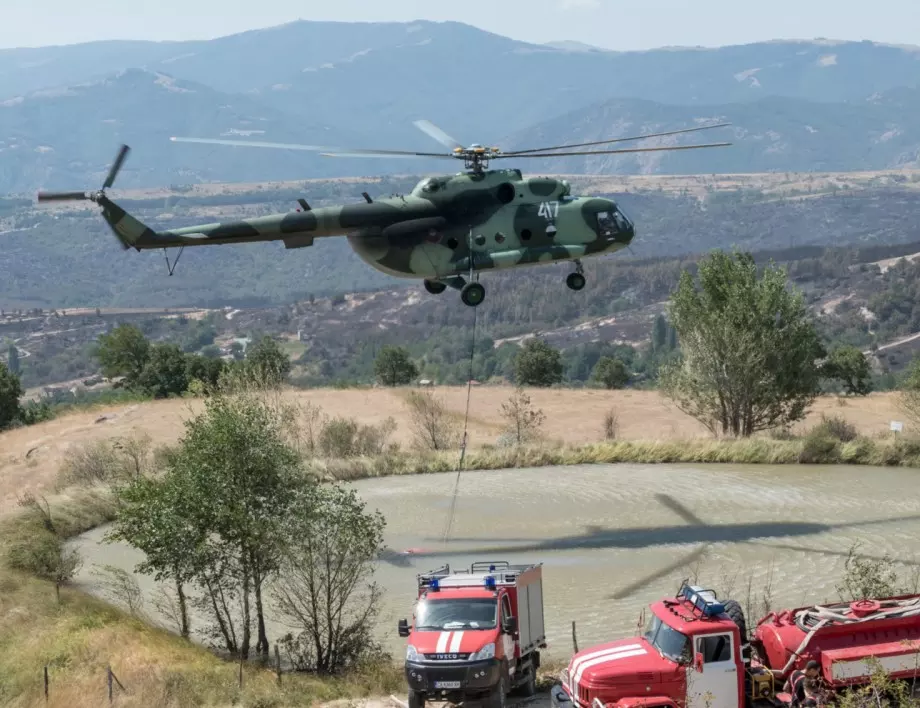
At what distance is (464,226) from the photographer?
31078mm

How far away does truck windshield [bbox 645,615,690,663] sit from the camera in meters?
17.0

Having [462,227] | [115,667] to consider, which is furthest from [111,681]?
[462,227]

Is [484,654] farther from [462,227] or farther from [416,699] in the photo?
[462,227]

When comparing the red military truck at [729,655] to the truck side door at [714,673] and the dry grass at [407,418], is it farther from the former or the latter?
the dry grass at [407,418]

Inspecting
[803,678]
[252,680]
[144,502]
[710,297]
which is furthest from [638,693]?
[710,297]

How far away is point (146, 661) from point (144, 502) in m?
3.71

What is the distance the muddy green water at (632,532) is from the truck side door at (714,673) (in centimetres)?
692

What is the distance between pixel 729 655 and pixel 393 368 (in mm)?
62662

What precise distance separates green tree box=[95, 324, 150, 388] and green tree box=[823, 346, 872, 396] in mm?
Answer: 41409

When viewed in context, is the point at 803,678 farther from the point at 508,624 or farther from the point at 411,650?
the point at 411,650

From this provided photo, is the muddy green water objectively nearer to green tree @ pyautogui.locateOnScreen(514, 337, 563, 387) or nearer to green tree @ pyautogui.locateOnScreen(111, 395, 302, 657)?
green tree @ pyautogui.locateOnScreen(111, 395, 302, 657)

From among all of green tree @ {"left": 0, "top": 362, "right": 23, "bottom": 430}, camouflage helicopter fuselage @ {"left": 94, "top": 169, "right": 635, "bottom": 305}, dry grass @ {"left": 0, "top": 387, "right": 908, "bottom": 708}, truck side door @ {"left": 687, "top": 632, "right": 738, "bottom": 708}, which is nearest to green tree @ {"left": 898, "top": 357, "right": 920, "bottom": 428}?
dry grass @ {"left": 0, "top": 387, "right": 908, "bottom": 708}

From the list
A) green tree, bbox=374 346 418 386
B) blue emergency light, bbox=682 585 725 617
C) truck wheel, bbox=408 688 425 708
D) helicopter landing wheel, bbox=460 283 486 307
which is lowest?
green tree, bbox=374 346 418 386

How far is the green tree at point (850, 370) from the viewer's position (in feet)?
243
